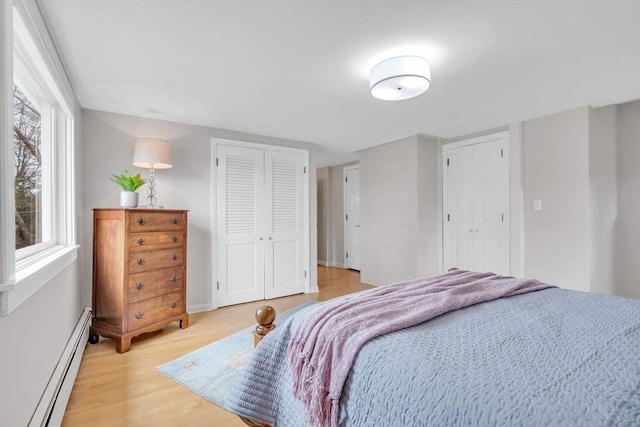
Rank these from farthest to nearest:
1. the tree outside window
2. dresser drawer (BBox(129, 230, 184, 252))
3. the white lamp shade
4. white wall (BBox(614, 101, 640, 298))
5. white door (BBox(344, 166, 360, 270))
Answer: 1. white door (BBox(344, 166, 360, 270))
2. white wall (BBox(614, 101, 640, 298))
3. the white lamp shade
4. dresser drawer (BBox(129, 230, 184, 252))
5. the tree outside window

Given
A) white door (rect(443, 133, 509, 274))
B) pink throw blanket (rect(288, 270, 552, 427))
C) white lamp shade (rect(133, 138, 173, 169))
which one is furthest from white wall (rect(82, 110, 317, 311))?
white door (rect(443, 133, 509, 274))

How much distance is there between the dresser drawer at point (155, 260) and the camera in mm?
2467

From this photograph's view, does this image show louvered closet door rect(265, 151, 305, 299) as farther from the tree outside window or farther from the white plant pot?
the tree outside window

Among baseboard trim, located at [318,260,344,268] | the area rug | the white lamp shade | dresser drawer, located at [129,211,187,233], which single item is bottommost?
the area rug

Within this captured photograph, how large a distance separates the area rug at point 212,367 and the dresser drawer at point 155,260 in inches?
31.8

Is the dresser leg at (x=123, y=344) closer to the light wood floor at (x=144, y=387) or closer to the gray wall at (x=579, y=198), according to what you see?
the light wood floor at (x=144, y=387)

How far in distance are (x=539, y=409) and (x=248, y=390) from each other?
100 centimetres

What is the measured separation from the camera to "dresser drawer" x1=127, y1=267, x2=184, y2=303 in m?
2.46

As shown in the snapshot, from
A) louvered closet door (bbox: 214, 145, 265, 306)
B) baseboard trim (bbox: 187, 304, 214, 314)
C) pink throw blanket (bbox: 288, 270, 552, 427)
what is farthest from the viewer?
louvered closet door (bbox: 214, 145, 265, 306)

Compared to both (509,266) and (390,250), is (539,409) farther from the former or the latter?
(390,250)

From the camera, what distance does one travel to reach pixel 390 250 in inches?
168

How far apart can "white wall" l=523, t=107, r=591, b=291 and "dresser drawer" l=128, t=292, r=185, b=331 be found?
361cm

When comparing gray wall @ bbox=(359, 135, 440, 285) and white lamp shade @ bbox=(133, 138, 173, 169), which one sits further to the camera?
gray wall @ bbox=(359, 135, 440, 285)

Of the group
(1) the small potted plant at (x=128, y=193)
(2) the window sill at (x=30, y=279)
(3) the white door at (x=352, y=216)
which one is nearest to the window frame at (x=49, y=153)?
(2) the window sill at (x=30, y=279)
